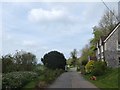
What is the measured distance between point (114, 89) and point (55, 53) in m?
54.1

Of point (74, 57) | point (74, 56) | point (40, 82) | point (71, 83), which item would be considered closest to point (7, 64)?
point (71, 83)

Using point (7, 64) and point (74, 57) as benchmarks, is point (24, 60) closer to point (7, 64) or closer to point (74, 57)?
point (7, 64)

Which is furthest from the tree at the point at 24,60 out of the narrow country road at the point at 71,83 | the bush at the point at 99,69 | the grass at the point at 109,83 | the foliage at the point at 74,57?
the foliage at the point at 74,57

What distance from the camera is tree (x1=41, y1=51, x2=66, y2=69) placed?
74100 millimetres

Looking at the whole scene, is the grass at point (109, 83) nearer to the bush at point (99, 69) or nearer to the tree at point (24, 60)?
the bush at point (99, 69)

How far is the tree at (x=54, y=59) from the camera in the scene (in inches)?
2917

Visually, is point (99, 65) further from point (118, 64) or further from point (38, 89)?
point (38, 89)

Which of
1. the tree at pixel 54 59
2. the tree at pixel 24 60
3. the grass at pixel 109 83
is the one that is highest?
the tree at pixel 54 59

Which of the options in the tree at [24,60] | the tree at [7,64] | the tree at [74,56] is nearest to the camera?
the tree at [7,64]

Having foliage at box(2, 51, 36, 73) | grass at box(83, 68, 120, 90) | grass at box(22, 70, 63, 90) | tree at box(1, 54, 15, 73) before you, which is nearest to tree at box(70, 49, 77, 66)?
foliage at box(2, 51, 36, 73)

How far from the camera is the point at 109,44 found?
5381 cm

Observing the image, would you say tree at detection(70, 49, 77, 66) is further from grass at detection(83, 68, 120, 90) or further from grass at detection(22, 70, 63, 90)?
grass at detection(22, 70, 63, 90)

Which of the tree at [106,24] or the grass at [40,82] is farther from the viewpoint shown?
the tree at [106,24]

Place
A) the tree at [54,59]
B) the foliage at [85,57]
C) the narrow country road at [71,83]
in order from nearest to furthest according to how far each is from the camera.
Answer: the narrow country road at [71,83] < the tree at [54,59] < the foliage at [85,57]
